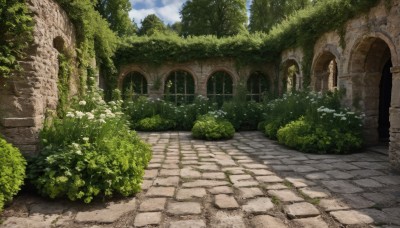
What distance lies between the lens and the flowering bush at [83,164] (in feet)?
10.7

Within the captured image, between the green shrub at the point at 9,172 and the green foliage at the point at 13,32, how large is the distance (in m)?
1.05

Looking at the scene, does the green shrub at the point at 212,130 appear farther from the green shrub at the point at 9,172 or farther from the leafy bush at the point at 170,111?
the green shrub at the point at 9,172

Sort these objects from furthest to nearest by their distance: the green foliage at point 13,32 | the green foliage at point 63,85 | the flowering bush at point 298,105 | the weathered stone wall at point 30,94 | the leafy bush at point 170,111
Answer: the leafy bush at point 170,111 < the flowering bush at point 298,105 < the green foliage at point 63,85 < the weathered stone wall at point 30,94 < the green foliage at point 13,32

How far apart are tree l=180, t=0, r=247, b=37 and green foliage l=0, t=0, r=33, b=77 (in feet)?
65.6

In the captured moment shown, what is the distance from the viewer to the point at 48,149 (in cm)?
368

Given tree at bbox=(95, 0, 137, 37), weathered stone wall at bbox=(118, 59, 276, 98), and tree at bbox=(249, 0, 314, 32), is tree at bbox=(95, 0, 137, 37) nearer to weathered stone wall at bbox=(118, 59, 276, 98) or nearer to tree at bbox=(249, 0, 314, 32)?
weathered stone wall at bbox=(118, 59, 276, 98)

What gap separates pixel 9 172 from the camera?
9.81ft

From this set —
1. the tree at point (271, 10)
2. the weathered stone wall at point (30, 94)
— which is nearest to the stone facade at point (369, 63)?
the weathered stone wall at point (30, 94)

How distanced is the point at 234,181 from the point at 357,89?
15.5 feet

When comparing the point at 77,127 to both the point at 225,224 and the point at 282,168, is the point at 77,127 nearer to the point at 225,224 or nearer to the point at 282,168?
the point at 225,224

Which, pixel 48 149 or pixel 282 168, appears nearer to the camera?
pixel 48 149

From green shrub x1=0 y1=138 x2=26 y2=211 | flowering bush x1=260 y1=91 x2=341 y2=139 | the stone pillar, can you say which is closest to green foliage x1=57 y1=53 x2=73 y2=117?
green shrub x1=0 y1=138 x2=26 y2=211

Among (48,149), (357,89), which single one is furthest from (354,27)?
(48,149)

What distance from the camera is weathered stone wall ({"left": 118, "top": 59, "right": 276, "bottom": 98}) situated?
1275 cm
